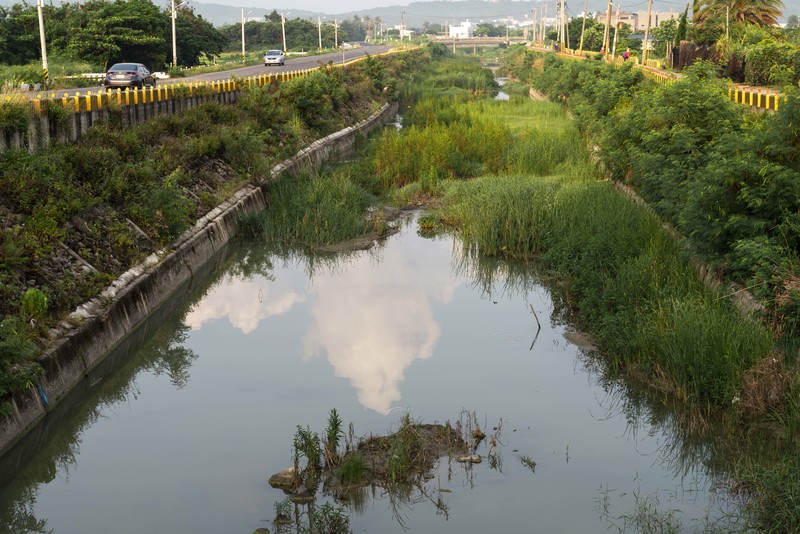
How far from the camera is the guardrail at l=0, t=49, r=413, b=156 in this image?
61.5 ft

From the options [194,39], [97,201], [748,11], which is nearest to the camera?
[97,201]

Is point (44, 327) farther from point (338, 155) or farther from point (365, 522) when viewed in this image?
point (338, 155)

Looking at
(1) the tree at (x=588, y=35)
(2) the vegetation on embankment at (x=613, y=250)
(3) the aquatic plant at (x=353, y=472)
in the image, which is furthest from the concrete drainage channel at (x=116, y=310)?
(1) the tree at (x=588, y=35)

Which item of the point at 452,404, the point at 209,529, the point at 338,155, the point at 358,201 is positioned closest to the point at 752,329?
the point at 452,404

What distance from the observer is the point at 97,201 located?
56.9 feet

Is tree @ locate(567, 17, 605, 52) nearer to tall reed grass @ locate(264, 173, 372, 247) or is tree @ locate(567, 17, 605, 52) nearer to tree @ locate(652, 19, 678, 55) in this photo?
tree @ locate(652, 19, 678, 55)

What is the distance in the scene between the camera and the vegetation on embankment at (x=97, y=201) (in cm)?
1286

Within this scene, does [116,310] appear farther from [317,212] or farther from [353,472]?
[317,212]

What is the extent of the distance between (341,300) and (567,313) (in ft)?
13.5

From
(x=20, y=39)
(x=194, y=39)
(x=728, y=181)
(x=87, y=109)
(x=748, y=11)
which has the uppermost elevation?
(x=748, y=11)

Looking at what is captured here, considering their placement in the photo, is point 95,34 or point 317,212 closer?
point 317,212

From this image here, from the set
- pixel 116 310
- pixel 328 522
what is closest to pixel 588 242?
pixel 116 310

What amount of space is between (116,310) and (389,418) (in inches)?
202

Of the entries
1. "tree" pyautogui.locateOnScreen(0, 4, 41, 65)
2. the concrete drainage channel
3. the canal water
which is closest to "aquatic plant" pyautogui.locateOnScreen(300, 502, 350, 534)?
the canal water
